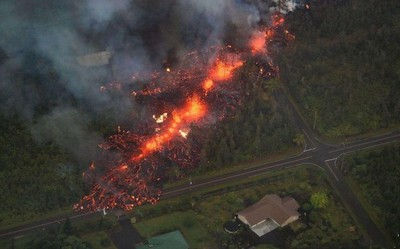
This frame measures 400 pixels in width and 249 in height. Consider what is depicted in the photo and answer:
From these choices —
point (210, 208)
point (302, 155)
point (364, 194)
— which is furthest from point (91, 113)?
point (364, 194)

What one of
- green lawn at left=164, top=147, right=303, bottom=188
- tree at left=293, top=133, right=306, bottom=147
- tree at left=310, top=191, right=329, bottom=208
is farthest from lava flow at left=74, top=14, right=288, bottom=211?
tree at left=310, top=191, right=329, bottom=208

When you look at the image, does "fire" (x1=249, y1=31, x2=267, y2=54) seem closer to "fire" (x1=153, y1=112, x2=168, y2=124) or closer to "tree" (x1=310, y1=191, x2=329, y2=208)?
"fire" (x1=153, y1=112, x2=168, y2=124)

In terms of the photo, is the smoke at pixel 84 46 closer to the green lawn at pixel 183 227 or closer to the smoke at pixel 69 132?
the smoke at pixel 69 132

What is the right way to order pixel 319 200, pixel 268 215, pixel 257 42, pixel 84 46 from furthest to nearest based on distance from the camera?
pixel 257 42, pixel 84 46, pixel 319 200, pixel 268 215

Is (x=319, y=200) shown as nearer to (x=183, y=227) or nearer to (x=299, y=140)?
(x=299, y=140)

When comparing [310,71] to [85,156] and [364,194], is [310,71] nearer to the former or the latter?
[364,194]

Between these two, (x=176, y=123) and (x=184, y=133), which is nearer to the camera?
(x=184, y=133)

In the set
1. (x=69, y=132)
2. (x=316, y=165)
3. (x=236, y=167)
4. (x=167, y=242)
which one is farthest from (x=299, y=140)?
(x=69, y=132)
